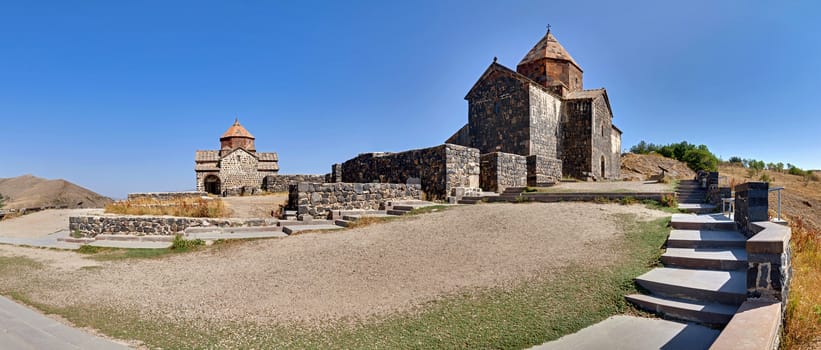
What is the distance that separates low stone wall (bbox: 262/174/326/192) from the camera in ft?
95.0

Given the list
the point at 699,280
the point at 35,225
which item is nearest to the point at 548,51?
the point at 699,280

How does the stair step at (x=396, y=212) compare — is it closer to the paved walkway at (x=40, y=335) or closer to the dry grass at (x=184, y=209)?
the dry grass at (x=184, y=209)

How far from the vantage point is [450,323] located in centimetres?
445

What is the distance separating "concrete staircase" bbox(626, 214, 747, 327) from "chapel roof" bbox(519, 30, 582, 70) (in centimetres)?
1995

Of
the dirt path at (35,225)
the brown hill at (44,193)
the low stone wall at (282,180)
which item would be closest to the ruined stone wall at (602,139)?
the low stone wall at (282,180)

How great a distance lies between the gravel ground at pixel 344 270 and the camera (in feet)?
17.3

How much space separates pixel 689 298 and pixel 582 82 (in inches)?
961

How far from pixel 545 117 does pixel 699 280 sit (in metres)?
17.9

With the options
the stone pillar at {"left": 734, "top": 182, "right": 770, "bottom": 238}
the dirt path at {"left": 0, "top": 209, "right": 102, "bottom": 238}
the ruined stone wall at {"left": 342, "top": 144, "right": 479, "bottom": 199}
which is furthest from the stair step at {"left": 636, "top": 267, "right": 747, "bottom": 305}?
the dirt path at {"left": 0, "top": 209, "right": 102, "bottom": 238}

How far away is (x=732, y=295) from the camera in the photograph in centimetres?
434

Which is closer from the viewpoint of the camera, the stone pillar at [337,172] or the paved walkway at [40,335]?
the paved walkway at [40,335]

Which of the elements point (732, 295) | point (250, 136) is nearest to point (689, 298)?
point (732, 295)

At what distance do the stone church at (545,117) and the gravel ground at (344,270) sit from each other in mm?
10848

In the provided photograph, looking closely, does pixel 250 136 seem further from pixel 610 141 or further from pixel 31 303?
pixel 31 303
